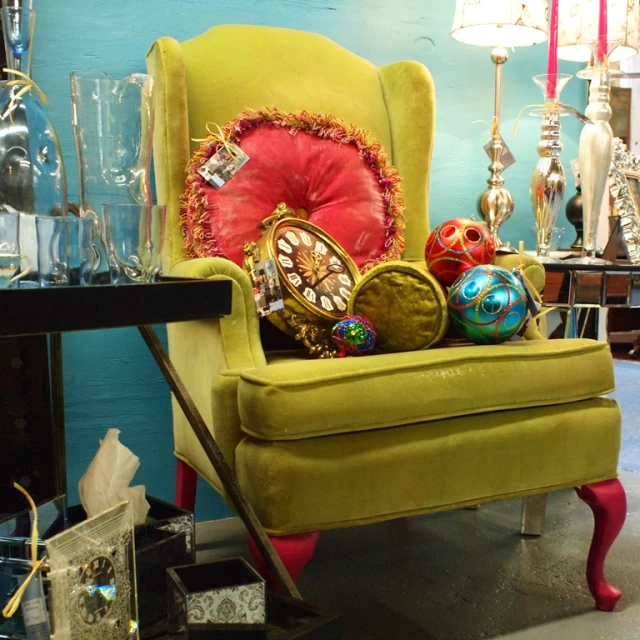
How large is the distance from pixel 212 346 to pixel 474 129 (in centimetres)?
125

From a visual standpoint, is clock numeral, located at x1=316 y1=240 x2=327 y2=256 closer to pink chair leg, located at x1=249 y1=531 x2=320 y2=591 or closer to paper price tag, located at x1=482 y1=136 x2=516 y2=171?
pink chair leg, located at x1=249 y1=531 x2=320 y2=591

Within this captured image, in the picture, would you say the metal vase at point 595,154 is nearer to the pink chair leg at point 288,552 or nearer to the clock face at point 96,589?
the pink chair leg at point 288,552

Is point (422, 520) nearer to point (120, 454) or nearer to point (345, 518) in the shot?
point (345, 518)

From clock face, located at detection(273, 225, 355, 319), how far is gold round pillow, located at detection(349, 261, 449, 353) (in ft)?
0.39

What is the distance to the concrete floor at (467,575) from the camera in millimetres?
1331

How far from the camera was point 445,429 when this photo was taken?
1221mm

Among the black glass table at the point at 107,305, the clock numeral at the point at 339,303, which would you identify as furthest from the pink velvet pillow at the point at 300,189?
the black glass table at the point at 107,305

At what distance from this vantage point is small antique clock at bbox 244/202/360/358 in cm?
143

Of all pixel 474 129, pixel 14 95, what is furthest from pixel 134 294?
pixel 474 129

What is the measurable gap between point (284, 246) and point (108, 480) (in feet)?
1.85

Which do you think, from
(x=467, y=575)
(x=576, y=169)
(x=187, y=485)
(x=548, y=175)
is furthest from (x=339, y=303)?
(x=576, y=169)

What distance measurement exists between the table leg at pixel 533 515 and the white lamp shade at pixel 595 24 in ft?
3.95

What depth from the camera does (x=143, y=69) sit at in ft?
5.78

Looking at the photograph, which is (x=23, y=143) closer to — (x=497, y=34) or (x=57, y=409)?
(x=57, y=409)
